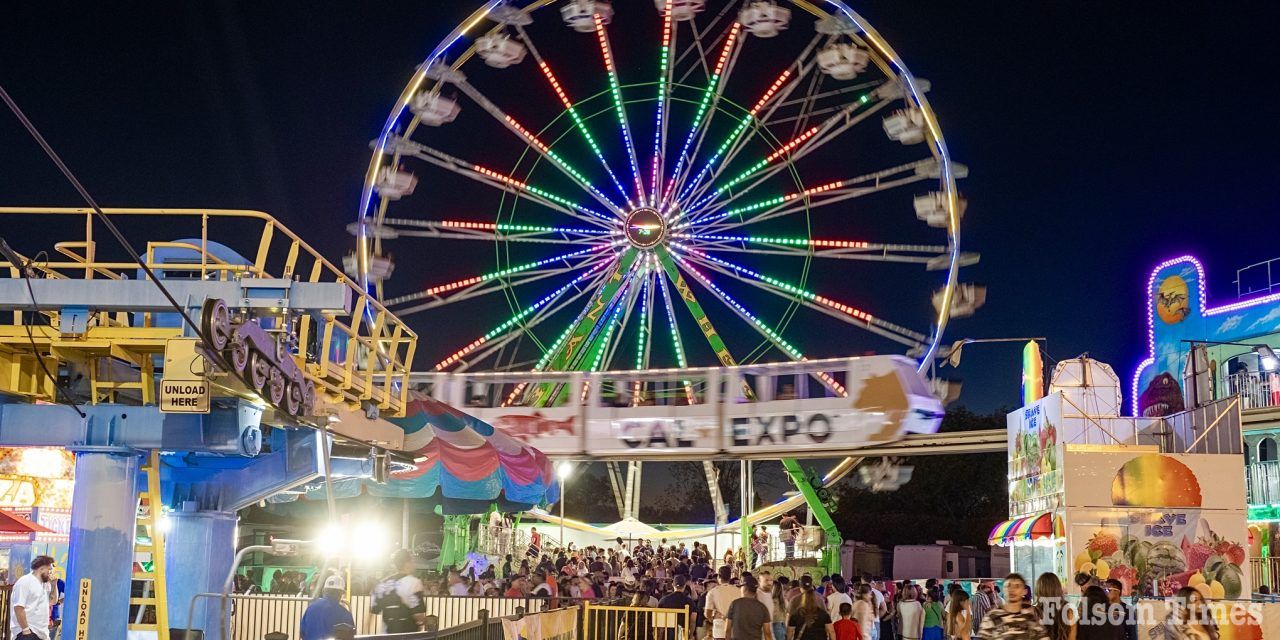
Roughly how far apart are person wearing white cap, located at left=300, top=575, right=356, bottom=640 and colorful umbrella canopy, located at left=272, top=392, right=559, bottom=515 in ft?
23.8

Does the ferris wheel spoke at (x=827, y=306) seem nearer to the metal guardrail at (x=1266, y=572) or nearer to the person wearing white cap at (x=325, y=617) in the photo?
the metal guardrail at (x=1266, y=572)

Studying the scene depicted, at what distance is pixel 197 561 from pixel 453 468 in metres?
3.67

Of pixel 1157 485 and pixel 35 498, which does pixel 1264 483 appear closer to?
pixel 1157 485

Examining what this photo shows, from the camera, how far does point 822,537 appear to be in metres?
35.4

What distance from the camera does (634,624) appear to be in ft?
54.4

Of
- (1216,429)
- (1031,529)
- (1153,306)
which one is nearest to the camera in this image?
(1216,429)

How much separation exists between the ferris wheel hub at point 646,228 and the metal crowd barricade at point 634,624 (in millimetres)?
11573

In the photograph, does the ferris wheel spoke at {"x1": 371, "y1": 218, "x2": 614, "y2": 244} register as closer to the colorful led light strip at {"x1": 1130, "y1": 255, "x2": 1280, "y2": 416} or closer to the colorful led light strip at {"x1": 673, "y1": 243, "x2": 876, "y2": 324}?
the colorful led light strip at {"x1": 673, "y1": 243, "x2": 876, "y2": 324}

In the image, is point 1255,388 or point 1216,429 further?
point 1255,388

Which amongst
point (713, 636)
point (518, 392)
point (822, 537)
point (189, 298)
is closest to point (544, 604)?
point (713, 636)

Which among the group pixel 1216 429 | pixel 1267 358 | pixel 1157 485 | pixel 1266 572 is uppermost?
pixel 1267 358

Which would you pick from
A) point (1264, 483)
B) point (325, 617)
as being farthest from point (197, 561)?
point (1264, 483)

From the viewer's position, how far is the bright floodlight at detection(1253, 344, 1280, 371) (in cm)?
2872

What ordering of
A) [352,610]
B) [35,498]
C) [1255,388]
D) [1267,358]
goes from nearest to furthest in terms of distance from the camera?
[352,610] < [35,498] < [1267,358] < [1255,388]
